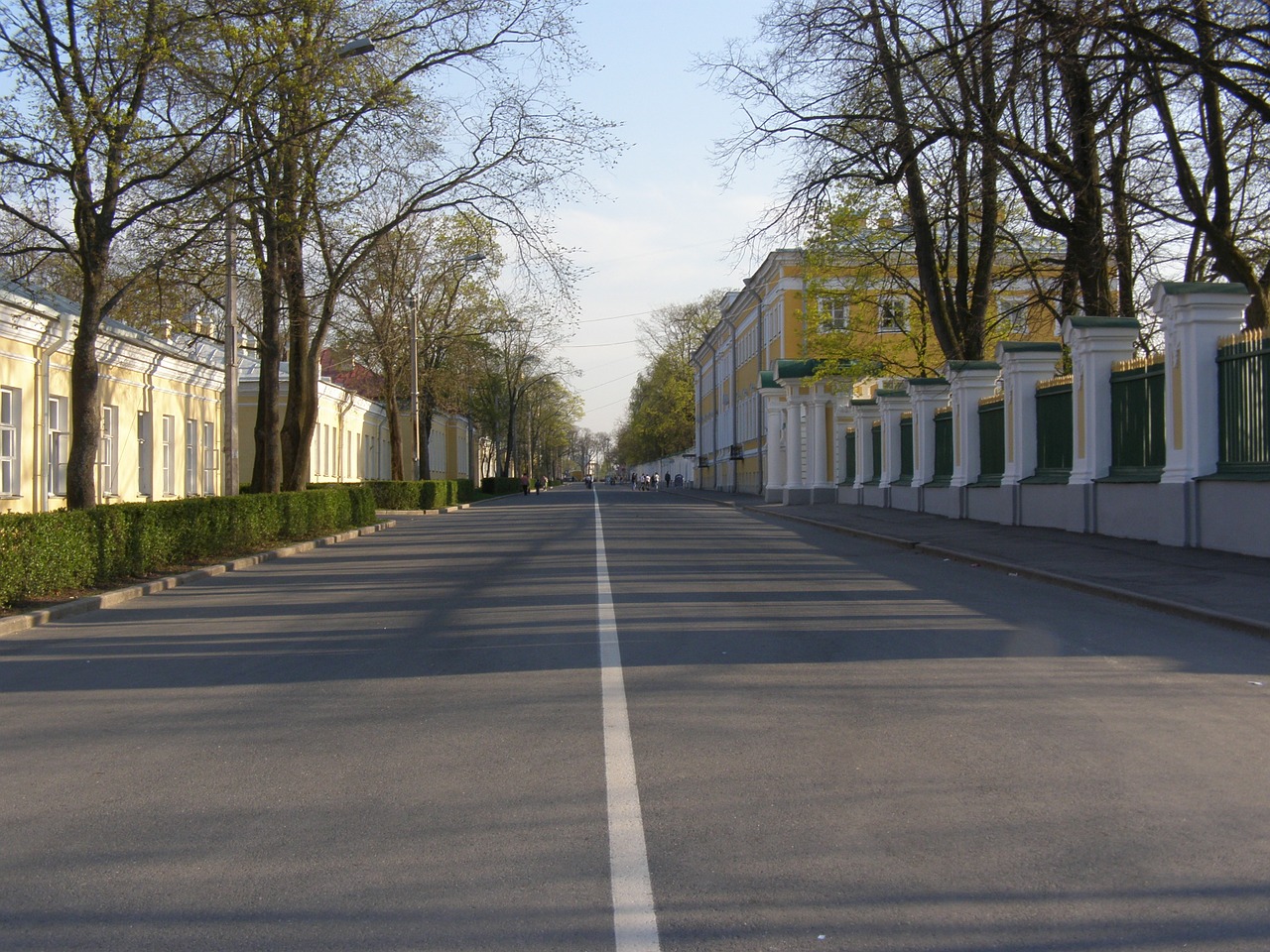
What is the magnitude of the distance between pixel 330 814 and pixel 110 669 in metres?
4.90

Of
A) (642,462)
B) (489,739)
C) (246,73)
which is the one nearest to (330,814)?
(489,739)

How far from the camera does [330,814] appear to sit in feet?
17.1

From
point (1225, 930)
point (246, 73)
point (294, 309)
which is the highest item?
point (246, 73)

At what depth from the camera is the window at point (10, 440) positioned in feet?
77.2

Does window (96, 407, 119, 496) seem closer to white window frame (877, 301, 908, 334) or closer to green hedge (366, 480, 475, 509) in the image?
green hedge (366, 480, 475, 509)

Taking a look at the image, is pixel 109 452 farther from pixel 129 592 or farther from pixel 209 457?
pixel 129 592

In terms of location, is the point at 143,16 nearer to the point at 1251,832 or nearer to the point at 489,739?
the point at 489,739

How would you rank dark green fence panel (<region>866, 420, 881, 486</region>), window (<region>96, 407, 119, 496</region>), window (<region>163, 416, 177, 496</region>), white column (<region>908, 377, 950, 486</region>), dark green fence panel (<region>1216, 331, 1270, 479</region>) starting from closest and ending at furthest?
1. dark green fence panel (<region>1216, 331, 1270, 479</region>)
2. window (<region>96, 407, 119, 496</region>)
3. white column (<region>908, 377, 950, 486</region>)
4. window (<region>163, 416, 177, 496</region>)
5. dark green fence panel (<region>866, 420, 881, 486</region>)

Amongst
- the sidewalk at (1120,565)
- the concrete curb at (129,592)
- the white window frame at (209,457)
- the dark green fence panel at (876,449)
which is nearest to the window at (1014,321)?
the dark green fence panel at (876,449)

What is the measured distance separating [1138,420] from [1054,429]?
3579 mm

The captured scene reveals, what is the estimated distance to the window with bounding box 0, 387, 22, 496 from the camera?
2353 cm

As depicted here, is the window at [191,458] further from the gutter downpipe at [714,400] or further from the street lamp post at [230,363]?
the gutter downpipe at [714,400]

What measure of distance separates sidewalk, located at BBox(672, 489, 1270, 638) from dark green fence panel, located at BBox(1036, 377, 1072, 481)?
125cm

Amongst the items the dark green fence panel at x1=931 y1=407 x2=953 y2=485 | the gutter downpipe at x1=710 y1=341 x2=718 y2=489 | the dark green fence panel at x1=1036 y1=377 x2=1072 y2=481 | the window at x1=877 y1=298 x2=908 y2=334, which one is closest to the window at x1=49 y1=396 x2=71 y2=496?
the dark green fence panel at x1=1036 y1=377 x2=1072 y2=481
